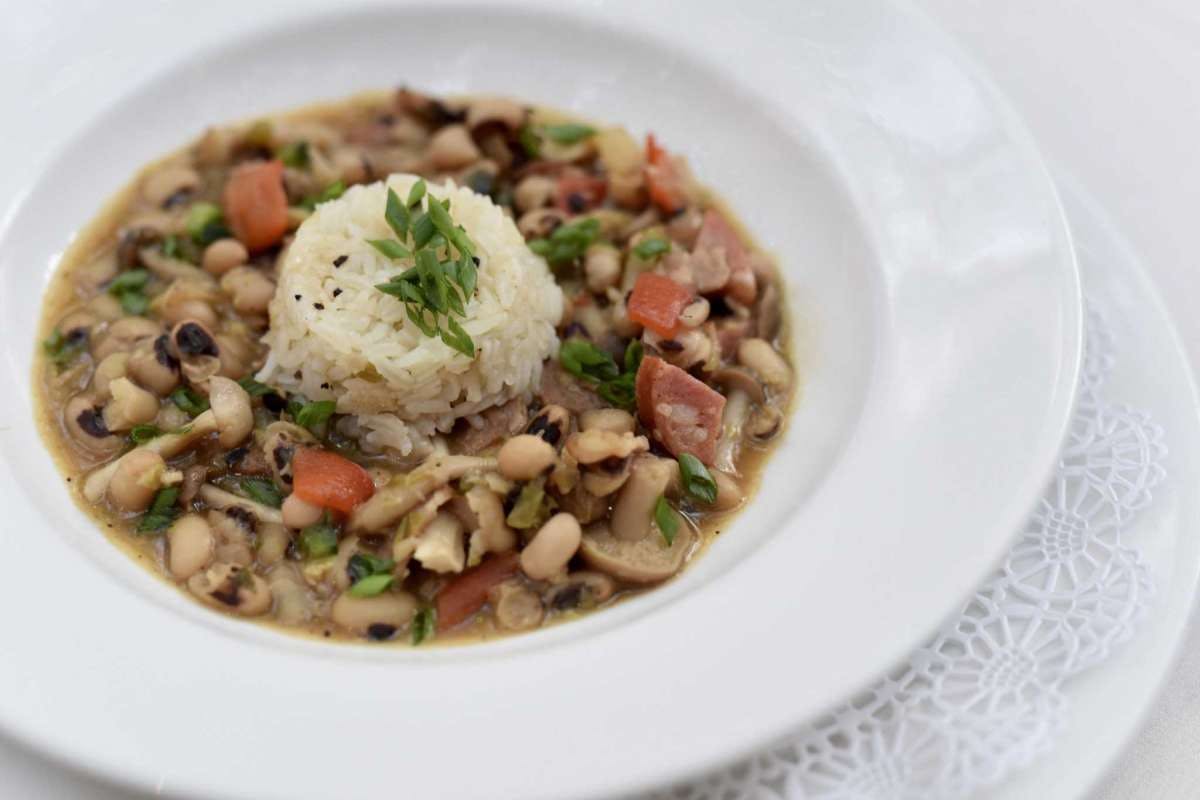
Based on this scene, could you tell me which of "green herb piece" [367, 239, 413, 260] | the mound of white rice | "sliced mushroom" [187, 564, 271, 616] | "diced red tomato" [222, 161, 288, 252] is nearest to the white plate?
"sliced mushroom" [187, 564, 271, 616]

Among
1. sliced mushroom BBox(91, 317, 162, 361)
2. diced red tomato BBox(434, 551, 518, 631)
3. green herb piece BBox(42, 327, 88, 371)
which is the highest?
sliced mushroom BBox(91, 317, 162, 361)

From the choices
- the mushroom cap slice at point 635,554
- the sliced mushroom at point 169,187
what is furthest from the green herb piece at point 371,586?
the sliced mushroom at point 169,187

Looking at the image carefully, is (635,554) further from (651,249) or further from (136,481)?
(136,481)

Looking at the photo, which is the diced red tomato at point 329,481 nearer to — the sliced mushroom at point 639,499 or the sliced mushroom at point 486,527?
the sliced mushroom at point 486,527

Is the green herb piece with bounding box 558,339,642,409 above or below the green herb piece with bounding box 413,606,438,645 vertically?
above

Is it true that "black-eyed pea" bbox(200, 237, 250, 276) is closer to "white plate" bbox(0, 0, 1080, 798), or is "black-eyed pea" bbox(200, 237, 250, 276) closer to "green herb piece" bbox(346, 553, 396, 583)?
"white plate" bbox(0, 0, 1080, 798)

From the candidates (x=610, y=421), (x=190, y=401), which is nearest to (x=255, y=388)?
(x=190, y=401)
